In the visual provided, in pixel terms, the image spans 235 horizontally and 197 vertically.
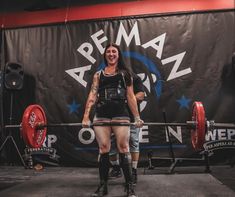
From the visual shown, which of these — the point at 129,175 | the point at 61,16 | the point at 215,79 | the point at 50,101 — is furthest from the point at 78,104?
the point at 129,175

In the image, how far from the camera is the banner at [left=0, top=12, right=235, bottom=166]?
5.14 metres

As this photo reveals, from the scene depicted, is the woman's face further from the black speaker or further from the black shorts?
the black speaker

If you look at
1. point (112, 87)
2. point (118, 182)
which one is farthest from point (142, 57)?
point (112, 87)

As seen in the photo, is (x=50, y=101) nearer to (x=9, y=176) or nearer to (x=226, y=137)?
(x=9, y=176)

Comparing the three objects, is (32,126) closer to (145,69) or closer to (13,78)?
(13,78)

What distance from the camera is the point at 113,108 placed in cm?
311

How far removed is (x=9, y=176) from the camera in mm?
4559

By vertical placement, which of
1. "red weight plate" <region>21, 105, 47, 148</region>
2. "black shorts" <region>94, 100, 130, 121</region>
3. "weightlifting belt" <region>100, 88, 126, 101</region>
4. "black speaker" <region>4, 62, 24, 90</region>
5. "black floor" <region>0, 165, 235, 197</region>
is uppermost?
"black speaker" <region>4, 62, 24, 90</region>

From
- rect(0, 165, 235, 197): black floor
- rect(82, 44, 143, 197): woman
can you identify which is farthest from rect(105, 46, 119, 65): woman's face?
rect(0, 165, 235, 197): black floor

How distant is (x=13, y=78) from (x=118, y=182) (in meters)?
2.48

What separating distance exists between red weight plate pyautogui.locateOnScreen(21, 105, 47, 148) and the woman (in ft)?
2.02

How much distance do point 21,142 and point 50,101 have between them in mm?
786

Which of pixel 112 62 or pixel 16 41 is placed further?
pixel 16 41

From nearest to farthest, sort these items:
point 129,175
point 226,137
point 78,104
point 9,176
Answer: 1. point 129,175
2. point 9,176
3. point 226,137
4. point 78,104
